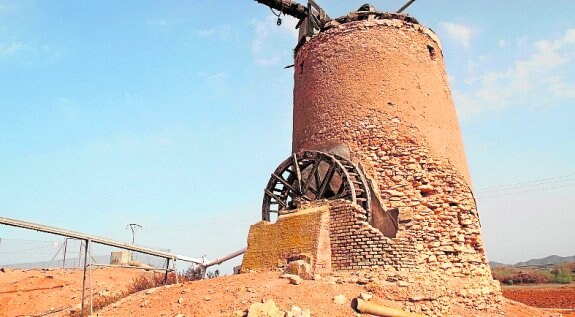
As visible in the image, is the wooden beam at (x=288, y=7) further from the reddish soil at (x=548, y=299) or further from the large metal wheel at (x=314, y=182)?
the reddish soil at (x=548, y=299)

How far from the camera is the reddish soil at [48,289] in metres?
14.0

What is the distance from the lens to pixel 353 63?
40.1 ft

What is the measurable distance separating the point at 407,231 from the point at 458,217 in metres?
2.01

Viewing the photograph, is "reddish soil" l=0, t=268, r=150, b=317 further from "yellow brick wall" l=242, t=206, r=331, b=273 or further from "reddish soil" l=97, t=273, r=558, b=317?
"yellow brick wall" l=242, t=206, r=331, b=273

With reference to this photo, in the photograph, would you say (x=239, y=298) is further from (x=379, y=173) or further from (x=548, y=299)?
(x=548, y=299)

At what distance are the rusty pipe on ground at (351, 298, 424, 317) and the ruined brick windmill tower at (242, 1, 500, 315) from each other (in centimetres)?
73

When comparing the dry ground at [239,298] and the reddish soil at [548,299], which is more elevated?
the dry ground at [239,298]

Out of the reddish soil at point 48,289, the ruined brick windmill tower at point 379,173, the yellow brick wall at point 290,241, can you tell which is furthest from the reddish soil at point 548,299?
the reddish soil at point 48,289

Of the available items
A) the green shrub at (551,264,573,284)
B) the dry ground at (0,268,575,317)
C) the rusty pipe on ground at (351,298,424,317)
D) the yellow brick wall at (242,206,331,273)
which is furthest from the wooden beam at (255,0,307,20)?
the green shrub at (551,264,573,284)

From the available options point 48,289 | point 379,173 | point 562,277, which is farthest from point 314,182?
point 562,277

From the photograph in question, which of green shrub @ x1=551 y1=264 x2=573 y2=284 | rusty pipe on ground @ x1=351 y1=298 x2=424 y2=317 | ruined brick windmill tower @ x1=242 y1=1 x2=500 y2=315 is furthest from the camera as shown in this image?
green shrub @ x1=551 y1=264 x2=573 y2=284

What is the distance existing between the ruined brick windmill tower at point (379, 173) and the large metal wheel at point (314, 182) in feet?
0.10

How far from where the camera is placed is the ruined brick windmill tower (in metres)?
9.51

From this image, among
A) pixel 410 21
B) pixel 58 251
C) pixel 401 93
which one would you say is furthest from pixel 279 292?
pixel 58 251
